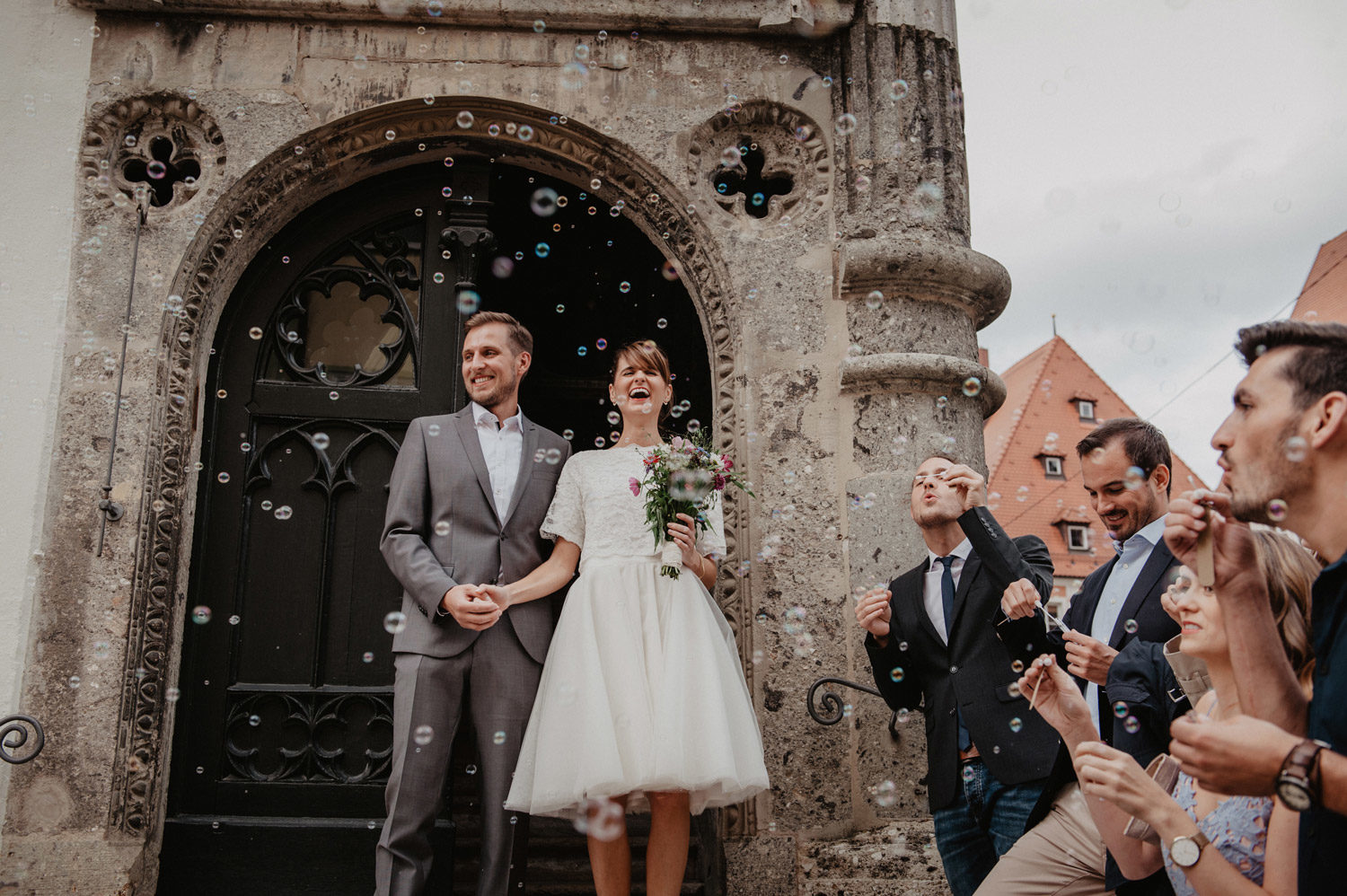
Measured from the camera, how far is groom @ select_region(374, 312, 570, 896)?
3.29 metres

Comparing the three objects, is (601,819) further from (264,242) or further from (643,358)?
(264,242)

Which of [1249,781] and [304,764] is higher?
[1249,781]

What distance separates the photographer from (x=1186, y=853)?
6.00 feet

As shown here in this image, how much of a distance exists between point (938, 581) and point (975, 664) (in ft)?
1.22

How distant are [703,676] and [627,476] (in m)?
0.79

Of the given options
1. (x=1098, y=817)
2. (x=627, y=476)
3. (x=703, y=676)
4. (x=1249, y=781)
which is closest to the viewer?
(x=1249, y=781)

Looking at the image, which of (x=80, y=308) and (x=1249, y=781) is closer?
(x=1249, y=781)

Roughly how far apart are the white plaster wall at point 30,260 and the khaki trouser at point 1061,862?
3.85 m

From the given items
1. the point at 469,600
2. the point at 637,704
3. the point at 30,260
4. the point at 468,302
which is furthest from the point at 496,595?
the point at 30,260

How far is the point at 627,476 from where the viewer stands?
3.61 m

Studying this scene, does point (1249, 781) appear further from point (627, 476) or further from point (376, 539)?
point (376, 539)

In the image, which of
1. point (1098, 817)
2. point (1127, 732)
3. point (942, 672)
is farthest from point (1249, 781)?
point (942, 672)

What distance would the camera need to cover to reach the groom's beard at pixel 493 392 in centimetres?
379

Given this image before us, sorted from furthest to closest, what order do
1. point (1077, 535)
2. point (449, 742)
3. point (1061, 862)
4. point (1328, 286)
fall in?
point (1077, 535) < point (1328, 286) < point (449, 742) < point (1061, 862)
